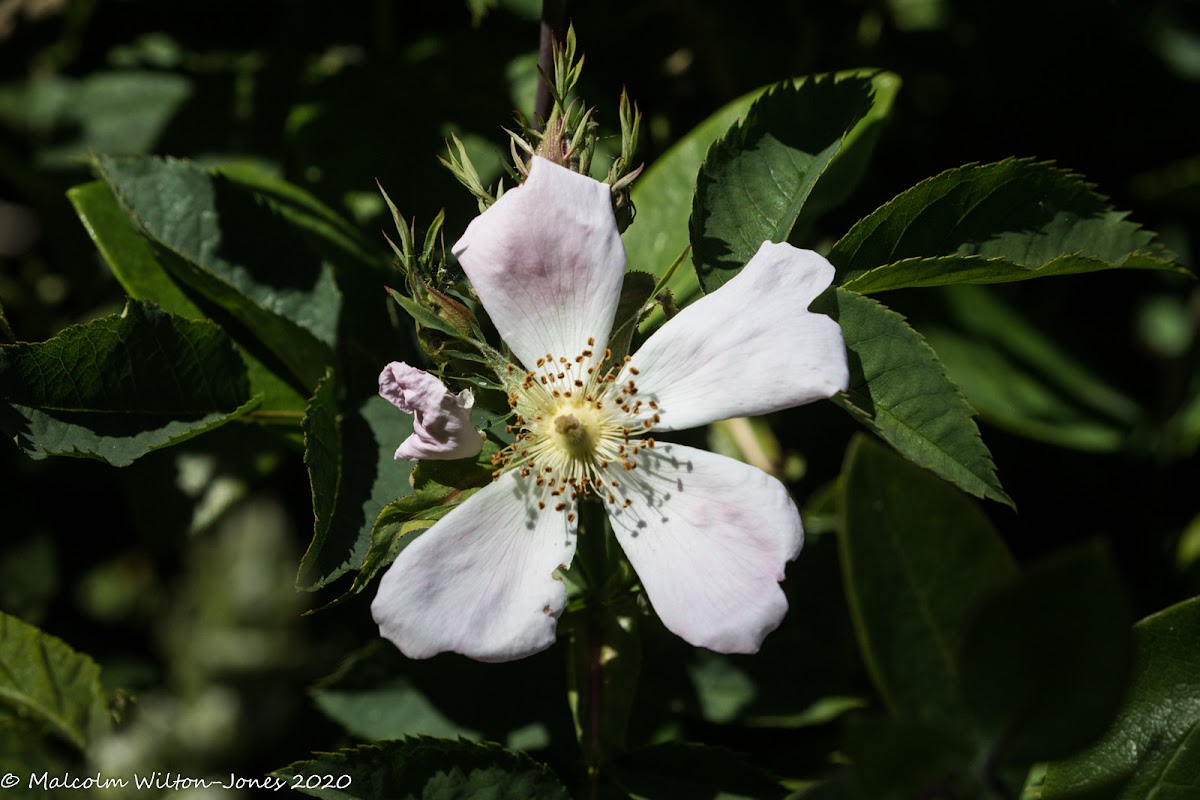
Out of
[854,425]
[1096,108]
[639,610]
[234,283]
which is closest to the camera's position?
[639,610]

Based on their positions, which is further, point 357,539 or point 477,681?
point 477,681

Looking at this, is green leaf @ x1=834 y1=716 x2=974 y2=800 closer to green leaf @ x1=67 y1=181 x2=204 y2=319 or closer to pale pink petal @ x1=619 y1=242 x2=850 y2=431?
pale pink petal @ x1=619 y1=242 x2=850 y2=431

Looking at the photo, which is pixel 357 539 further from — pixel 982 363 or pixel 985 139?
pixel 985 139

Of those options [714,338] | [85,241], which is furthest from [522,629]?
[85,241]

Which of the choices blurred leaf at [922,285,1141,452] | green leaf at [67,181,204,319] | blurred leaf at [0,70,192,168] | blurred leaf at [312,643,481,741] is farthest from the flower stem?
blurred leaf at [0,70,192,168]

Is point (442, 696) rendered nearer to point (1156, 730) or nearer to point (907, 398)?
point (907, 398)

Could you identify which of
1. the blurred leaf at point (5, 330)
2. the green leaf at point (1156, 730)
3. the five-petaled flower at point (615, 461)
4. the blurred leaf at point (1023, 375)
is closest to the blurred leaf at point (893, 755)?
the five-petaled flower at point (615, 461)
